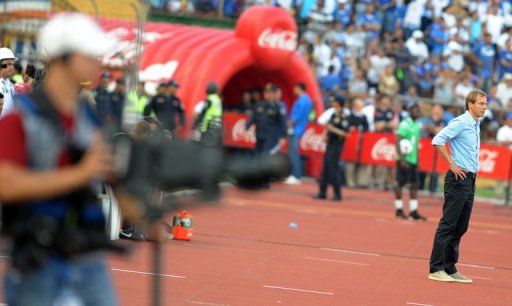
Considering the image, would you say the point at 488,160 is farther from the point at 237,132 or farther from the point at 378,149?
the point at 237,132

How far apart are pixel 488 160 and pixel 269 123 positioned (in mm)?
4404

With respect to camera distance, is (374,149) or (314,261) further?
(374,149)

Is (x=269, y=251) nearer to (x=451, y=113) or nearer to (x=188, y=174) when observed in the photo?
(x=188, y=174)

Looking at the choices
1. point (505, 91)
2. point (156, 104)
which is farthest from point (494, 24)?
point (156, 104)

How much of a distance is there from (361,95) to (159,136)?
21.8 meters

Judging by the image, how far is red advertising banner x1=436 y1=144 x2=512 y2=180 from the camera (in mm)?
23016

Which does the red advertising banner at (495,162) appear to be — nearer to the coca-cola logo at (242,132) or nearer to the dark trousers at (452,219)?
the coca-cola logo at (242,132)

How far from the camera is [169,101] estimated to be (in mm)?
21297

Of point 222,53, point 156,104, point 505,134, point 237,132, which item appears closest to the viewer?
point 156,104

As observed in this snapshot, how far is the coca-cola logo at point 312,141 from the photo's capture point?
82.3 ft

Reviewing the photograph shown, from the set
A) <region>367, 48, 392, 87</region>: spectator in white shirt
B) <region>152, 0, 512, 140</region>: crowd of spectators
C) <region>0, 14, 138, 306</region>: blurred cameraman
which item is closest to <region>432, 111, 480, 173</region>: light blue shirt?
<region>0, 14, 138, 306</region>: blurred cameraman

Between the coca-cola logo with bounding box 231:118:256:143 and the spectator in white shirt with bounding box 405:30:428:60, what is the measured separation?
6.31 m

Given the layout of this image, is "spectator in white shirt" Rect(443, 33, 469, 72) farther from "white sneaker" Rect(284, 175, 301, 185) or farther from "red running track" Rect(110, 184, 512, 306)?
"red running track" Rect(110, 184, 512, 306)

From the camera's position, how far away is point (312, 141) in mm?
25219
